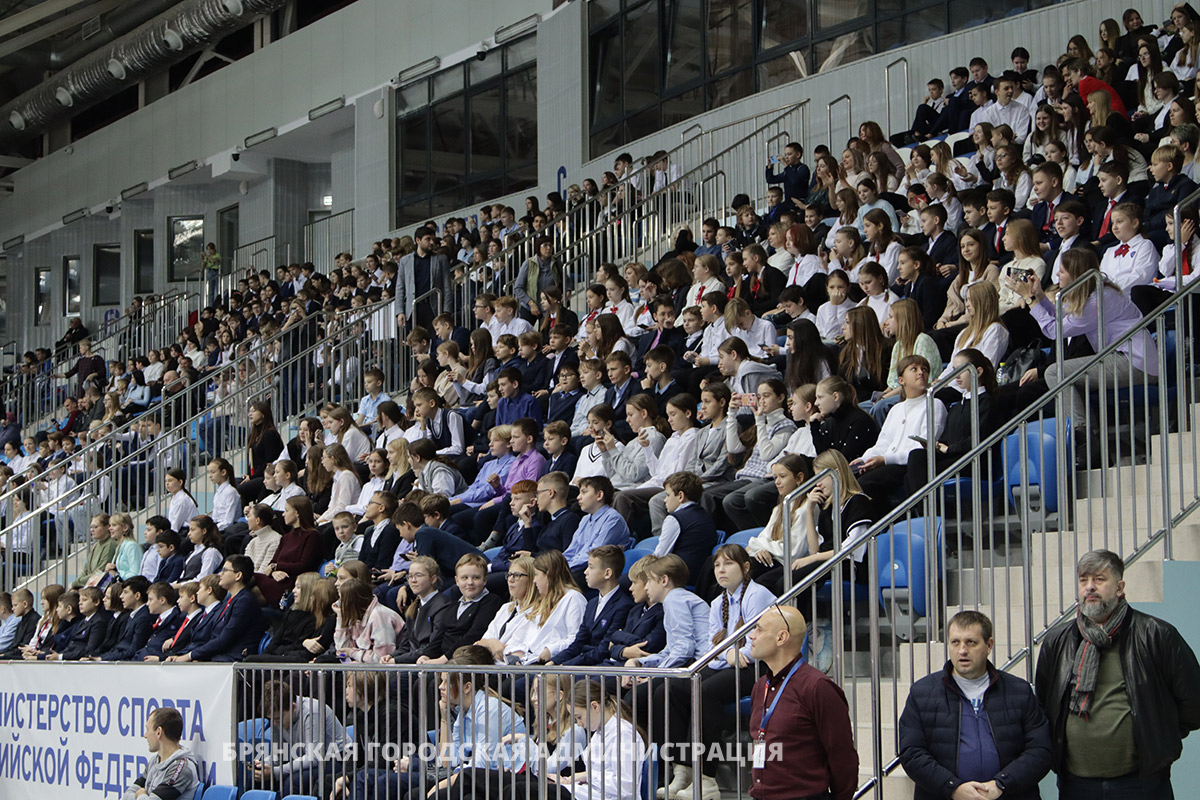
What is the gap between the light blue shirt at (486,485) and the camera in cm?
1144

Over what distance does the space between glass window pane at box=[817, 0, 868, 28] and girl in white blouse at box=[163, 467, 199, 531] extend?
980 centimetres

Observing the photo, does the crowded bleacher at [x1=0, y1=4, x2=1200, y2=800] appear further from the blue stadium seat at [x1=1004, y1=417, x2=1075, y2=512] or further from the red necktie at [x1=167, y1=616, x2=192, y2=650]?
the blue stadium seat at [x1=1004, y1=417, x2=1075, y2=512]

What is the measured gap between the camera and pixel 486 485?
1149 cm

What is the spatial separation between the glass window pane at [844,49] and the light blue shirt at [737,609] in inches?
446

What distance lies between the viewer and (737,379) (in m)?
10.4

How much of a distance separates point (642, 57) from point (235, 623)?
1236 cm

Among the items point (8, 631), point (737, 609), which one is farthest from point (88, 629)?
point (737, 609)

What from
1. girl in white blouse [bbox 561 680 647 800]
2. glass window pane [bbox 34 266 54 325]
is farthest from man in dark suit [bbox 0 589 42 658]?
glass window pane [bbox 34 266 54 325]

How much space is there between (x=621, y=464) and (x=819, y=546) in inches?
113

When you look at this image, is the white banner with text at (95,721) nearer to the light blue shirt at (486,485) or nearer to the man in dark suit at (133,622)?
the man in dark suit at (133,622)

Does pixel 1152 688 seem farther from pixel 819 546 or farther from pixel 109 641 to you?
pixel 109 641

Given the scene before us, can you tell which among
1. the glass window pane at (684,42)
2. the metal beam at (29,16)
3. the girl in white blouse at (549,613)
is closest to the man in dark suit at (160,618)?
the girl in white blouse at (549,613)

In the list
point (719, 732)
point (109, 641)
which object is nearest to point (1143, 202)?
point (719, 732)

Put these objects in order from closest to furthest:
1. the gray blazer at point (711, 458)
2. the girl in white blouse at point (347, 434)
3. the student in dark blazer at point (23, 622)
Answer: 1. the gray blazer at point (711, 458)
2. the student in dark blazer at point (23, 622)
3. the girl in white blouse at point (347, 434)
